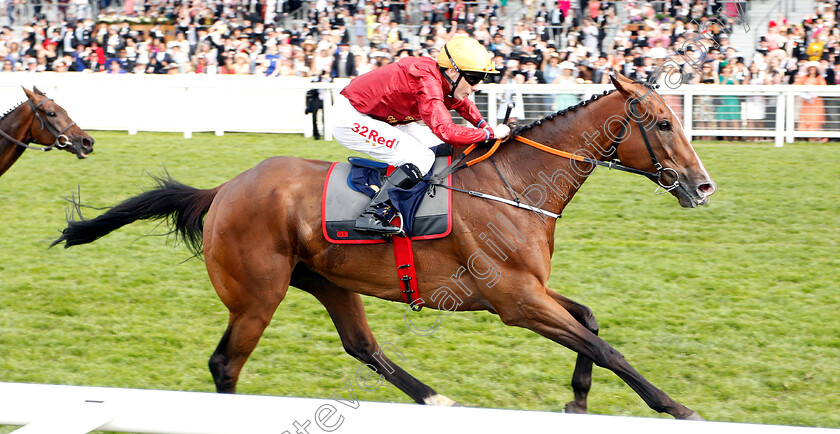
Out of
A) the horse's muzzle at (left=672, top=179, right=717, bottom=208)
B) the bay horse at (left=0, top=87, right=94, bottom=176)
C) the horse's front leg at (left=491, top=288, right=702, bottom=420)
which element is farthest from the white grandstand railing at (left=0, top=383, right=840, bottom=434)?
the bay horse at (left=0, top=87, right=94, bottom=176)

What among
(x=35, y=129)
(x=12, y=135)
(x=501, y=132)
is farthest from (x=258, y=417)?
(x=35, y=129)

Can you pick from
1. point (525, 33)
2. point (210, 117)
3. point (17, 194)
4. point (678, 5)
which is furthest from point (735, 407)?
point (678, 5)

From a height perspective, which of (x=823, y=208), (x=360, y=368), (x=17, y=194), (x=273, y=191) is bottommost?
(x=823, y=208)

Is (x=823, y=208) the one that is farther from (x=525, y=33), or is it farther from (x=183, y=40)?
(x=183, y=40)

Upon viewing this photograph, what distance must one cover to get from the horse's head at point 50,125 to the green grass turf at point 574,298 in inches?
26.0

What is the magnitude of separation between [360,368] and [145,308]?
1.83m

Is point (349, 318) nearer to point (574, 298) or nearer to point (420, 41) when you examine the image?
point (574, 298)

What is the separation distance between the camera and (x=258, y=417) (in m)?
1.77

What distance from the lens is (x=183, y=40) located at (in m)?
13.8

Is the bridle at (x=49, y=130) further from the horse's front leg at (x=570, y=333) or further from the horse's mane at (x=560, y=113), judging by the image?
the horse's front leg at (x=570, y=333)

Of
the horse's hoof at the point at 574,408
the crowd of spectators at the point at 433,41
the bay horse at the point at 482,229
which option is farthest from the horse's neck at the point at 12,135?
the crowd of spectators at the point at 433,41

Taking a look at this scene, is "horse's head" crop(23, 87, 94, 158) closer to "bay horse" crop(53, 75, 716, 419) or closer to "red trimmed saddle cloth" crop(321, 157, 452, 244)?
"bay horse" crop(53, 75, 716, 419)

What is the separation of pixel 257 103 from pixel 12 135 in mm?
5241

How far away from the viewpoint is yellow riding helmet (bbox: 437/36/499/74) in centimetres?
348
